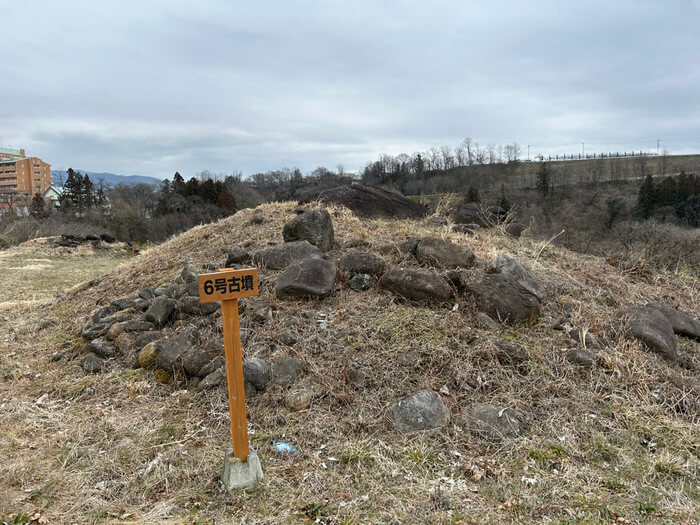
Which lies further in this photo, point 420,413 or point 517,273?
point 517,273

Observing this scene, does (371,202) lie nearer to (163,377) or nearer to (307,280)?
(307,280)

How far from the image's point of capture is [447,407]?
146 inches

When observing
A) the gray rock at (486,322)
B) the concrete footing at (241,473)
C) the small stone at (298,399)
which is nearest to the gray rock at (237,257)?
the small stone at (298,399)

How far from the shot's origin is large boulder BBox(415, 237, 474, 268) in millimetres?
5695

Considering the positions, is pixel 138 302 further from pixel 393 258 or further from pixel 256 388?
pixel 393 258

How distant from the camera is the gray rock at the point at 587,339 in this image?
4508mm

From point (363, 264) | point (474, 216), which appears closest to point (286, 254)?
point (363, 264)

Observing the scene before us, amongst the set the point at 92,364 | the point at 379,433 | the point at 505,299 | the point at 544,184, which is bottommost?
the point at 379,433

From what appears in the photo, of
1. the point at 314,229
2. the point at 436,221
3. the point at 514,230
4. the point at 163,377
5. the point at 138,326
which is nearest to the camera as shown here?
the point at 163,377

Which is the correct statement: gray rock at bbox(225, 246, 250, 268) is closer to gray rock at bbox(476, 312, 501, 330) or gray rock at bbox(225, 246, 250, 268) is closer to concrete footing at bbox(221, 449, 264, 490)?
gray rock at bbox(476, 312, 501, 330)

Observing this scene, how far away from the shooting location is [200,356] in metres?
4.38

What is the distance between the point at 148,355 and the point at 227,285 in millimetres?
2542

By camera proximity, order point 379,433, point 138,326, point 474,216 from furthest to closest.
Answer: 1. point 474,216
2. point 138,326
3. point 379,433

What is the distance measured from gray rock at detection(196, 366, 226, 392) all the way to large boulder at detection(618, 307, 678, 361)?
14.8ft
